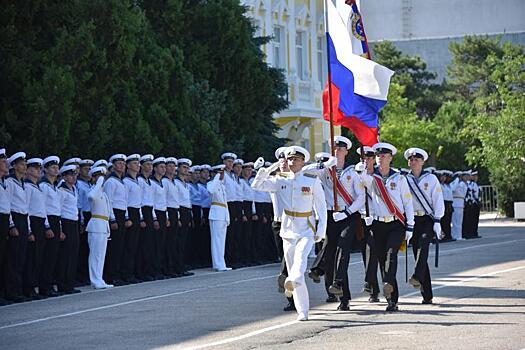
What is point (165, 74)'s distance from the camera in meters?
28.1

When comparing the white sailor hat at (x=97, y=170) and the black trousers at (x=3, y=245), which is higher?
the white sailor hat at (x=97, y=170)

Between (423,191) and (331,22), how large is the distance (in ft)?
10.2

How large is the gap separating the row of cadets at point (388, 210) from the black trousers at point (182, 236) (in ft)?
26.0

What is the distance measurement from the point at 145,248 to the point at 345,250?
7281 mm

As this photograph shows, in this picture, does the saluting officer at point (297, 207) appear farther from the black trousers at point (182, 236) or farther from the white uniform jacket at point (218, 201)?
the white uniform jacket at point (218, 201)

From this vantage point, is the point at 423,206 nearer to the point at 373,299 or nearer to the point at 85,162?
the point at 373,299

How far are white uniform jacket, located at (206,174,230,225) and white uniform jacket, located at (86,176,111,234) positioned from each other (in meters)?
3.99

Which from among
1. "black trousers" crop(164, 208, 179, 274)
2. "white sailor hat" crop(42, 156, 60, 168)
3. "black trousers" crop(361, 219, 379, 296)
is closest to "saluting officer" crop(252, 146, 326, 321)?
"black trousers" crop(361, 219, 379, 296)

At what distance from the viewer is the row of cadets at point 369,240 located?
17.5 meters

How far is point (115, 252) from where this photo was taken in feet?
75.5

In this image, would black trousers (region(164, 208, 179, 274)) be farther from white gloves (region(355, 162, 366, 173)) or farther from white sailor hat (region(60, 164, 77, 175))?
white gloves (region(355, 162, 366, 173))

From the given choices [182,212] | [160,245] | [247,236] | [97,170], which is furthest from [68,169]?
[247,236]

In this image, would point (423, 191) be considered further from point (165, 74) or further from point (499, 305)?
point (165, 74)

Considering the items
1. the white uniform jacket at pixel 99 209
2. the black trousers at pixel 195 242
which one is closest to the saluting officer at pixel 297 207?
the white uniform jacket at pixel 99 209
